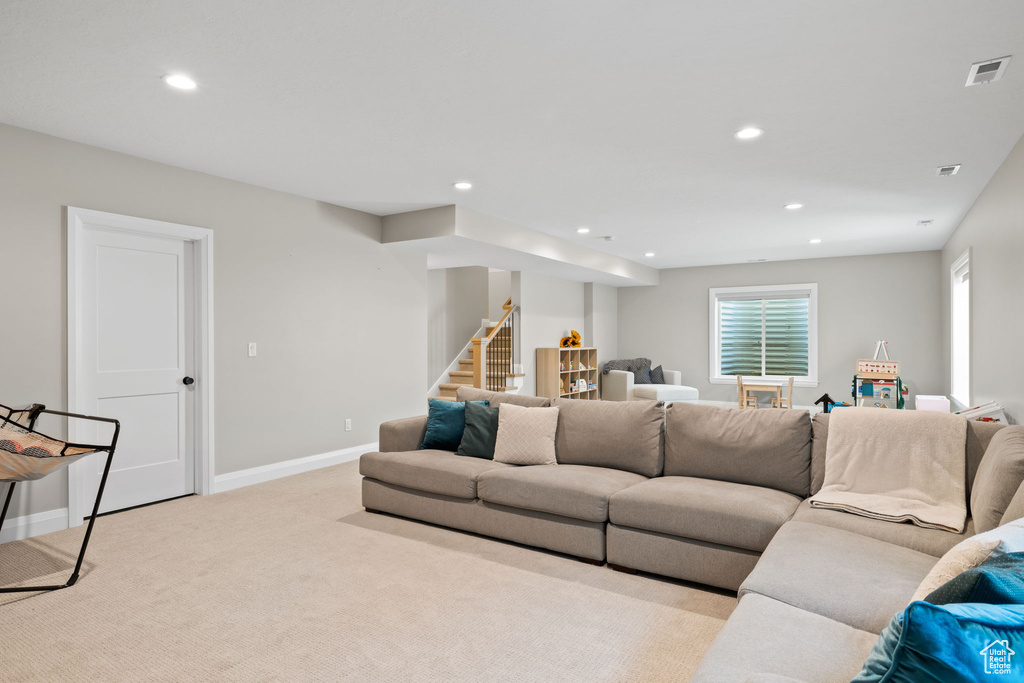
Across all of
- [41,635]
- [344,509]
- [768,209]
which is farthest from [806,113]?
[41,635]

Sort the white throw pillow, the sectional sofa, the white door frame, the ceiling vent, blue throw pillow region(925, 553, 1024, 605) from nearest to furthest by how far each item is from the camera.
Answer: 1. blue throw pillow region(925, 553, 1024, 605)
2. the white throw pillow
3. the sectional sofa
4. the ceiling vent
5. the white door frame

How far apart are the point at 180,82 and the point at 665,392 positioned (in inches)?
291

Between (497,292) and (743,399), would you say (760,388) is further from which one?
(497,292)

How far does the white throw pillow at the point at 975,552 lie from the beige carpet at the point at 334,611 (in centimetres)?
104

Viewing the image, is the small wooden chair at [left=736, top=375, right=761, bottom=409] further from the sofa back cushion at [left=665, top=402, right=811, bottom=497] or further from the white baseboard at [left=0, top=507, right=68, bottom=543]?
the white baseboard at [left=0, top=507, right=68, bottom=543]

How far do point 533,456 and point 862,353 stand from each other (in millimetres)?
6788

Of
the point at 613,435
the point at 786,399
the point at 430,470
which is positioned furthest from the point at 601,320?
the point at 430,470

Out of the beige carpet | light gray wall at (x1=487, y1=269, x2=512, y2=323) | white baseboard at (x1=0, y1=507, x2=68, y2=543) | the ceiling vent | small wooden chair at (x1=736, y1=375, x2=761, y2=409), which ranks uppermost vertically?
the ceiling vent

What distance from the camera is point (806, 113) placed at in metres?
3.17

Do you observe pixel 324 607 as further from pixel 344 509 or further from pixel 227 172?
pixel 227 172

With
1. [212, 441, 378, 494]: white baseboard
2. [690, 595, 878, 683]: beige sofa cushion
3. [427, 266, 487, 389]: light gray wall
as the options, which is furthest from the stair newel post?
[690, 595, 878, 683]: beige sofa cushion

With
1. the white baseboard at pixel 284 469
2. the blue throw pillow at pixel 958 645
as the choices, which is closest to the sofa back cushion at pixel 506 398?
the white baseboard at pixel 284 469

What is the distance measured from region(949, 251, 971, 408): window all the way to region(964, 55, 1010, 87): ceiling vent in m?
3.47

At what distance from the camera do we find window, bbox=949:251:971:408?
5.81m
